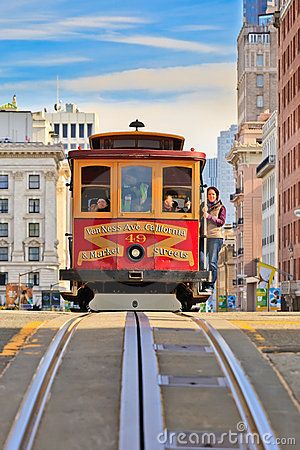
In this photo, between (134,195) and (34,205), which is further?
(34,205)

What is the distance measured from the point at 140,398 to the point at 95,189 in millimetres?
14588

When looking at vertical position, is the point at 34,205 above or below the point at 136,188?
above

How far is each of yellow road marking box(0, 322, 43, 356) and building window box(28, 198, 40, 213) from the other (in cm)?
11505

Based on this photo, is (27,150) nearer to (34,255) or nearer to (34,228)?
(34,228)

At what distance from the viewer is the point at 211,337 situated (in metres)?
14.0

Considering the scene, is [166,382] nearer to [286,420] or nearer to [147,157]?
[286,420]

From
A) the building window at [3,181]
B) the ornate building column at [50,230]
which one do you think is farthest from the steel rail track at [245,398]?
the building window at [3,181]

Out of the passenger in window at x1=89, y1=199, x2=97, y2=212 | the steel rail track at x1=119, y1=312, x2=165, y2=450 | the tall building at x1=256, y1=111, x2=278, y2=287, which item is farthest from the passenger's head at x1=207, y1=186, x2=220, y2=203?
the tall building at x1=256, y1=111, x2=278, y2=287

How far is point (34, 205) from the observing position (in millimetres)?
131375

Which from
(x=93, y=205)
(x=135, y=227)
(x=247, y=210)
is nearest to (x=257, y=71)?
(x=247, y=210)

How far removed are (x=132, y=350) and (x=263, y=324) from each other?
15.4ft

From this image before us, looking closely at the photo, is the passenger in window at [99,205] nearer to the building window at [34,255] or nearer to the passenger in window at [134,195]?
the passenger in window at [134,195]

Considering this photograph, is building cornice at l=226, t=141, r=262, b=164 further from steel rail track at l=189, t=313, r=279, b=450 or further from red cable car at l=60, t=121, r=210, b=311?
steel rail track at l=189, t=313, r=279, b=450

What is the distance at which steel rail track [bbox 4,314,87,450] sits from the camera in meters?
8.27
